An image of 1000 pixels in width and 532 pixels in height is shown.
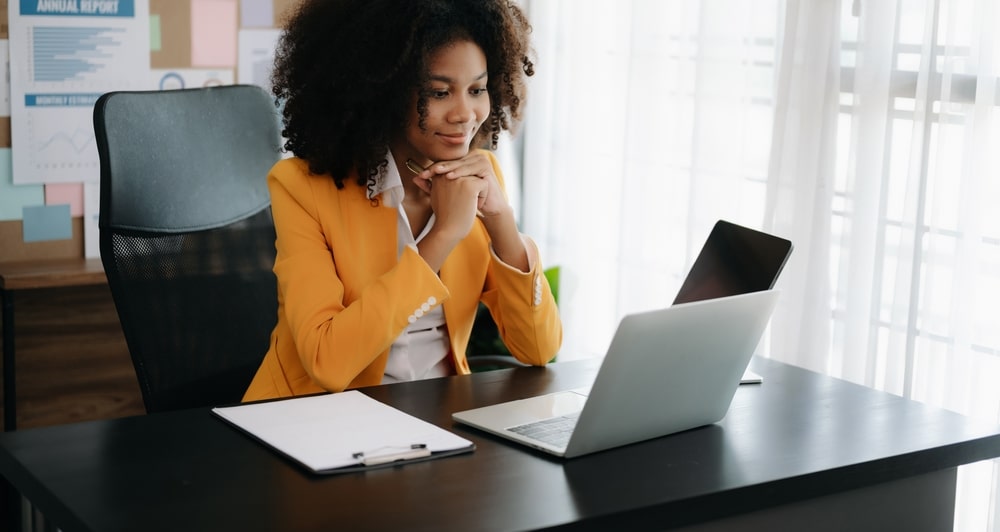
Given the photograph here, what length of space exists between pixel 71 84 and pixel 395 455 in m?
2.12

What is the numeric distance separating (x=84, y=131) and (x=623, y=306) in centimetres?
154

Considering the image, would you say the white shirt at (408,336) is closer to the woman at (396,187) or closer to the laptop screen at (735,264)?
the woman at (396,187)

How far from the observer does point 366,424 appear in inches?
54.2

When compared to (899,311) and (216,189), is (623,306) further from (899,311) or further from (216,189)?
(216,189)

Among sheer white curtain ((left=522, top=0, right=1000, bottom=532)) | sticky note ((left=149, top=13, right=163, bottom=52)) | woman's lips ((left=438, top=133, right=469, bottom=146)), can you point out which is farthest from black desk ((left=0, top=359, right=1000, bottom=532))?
sticky note ((left=149, top=13, right=163, bottom=52))

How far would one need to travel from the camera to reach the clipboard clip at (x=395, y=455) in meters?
1.24

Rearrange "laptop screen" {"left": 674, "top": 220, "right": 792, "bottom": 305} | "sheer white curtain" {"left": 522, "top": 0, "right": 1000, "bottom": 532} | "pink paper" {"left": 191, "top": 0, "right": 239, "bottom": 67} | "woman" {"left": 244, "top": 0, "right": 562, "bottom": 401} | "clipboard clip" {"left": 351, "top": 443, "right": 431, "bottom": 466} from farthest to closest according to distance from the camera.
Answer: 1. "pink paper" {"left": 191, "top": 0, "right": 239, "bottom": 67}
2. "sheer white curtain" {"left": 522, "top": 0, "right": 1000, "bottom": 532}
3. "woman" {"left": 244, "top": 0, "right": 562, "bottom": 401}
4. "laptop screen" {"left": 674, "top": 220, "right": 792, "bottom": 305}
5. "clipboard clip" {"left": 351, "top": 443, "right": 431, "bottom": 466}

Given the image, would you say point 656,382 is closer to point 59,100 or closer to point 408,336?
point 408,336

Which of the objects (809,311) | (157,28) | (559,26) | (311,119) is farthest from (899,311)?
(157,28)

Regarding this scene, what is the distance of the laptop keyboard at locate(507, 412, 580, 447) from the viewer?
1.34 m

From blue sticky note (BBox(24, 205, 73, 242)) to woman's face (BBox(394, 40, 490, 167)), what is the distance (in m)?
1.62

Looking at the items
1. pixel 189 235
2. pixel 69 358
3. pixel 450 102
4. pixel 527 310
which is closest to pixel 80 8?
pixel 69 358

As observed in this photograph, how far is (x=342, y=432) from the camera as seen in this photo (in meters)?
1.34

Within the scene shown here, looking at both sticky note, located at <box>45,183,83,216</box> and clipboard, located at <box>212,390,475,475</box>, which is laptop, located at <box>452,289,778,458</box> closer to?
clipboard, located at <box>212,390,475,475</box>
